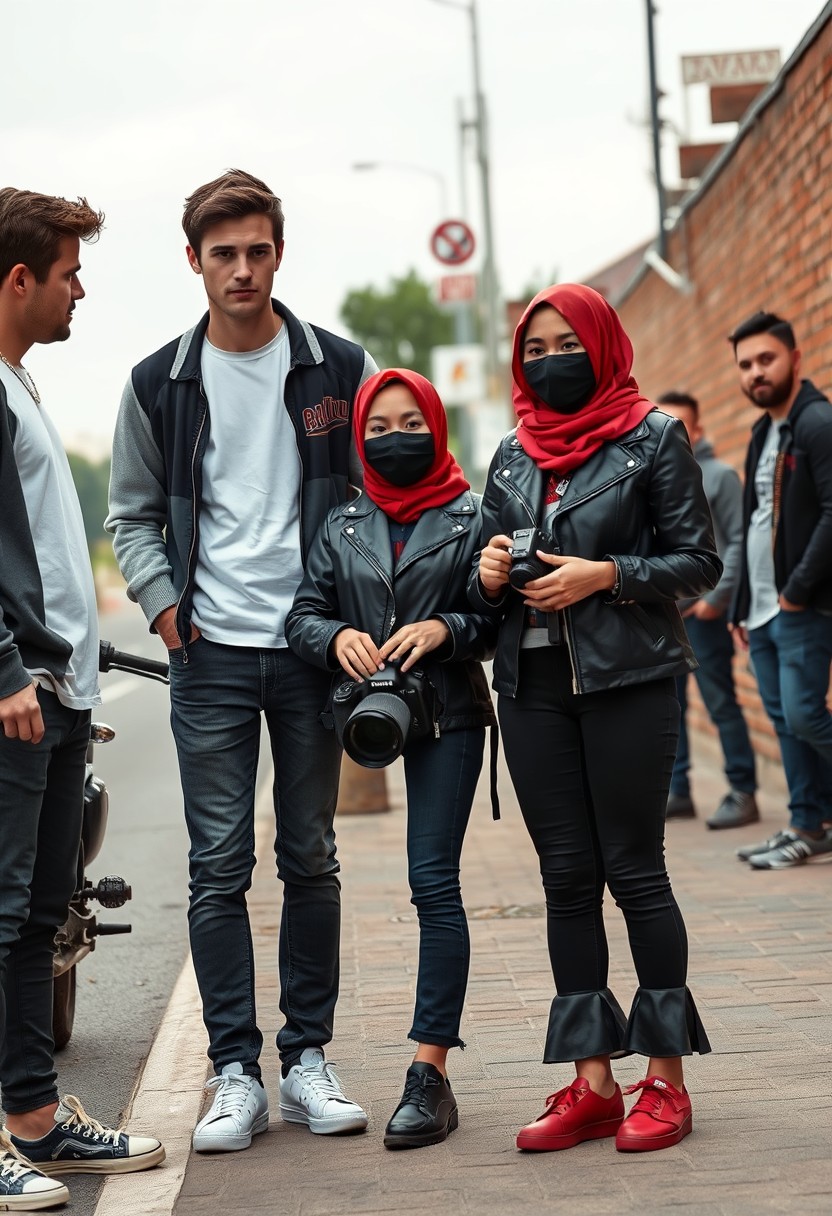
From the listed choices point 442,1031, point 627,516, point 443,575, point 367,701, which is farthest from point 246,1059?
point 627,516

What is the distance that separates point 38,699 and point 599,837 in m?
1.38

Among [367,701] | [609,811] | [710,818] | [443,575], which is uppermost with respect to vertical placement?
[443,575]

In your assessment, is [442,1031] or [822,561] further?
[822,561]

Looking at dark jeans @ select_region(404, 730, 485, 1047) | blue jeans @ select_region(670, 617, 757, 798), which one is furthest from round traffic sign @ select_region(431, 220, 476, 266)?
dark jeans @ select_region(404, 730, 485, 1047)

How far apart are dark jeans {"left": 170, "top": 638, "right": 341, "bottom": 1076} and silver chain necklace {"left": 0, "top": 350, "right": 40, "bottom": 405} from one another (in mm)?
753

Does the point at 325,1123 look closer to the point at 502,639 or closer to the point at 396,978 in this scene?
the point at 502,639

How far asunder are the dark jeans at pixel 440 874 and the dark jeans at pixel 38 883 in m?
0.84

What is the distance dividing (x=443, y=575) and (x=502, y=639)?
0.79 ft

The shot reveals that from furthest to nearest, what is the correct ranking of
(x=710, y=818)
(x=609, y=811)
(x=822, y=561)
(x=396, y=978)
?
(x=710, y=818) → (x=822, y=561) → (x=396, y=978) → (x=609, y=811)

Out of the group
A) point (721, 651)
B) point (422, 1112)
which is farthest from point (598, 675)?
point (721, 651)

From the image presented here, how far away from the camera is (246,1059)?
4453 mm

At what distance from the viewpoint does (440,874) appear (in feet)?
14.1

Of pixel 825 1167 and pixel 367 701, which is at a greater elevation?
pixel 367 701

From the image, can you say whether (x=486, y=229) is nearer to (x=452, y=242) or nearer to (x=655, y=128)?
(x=452, y=242)
